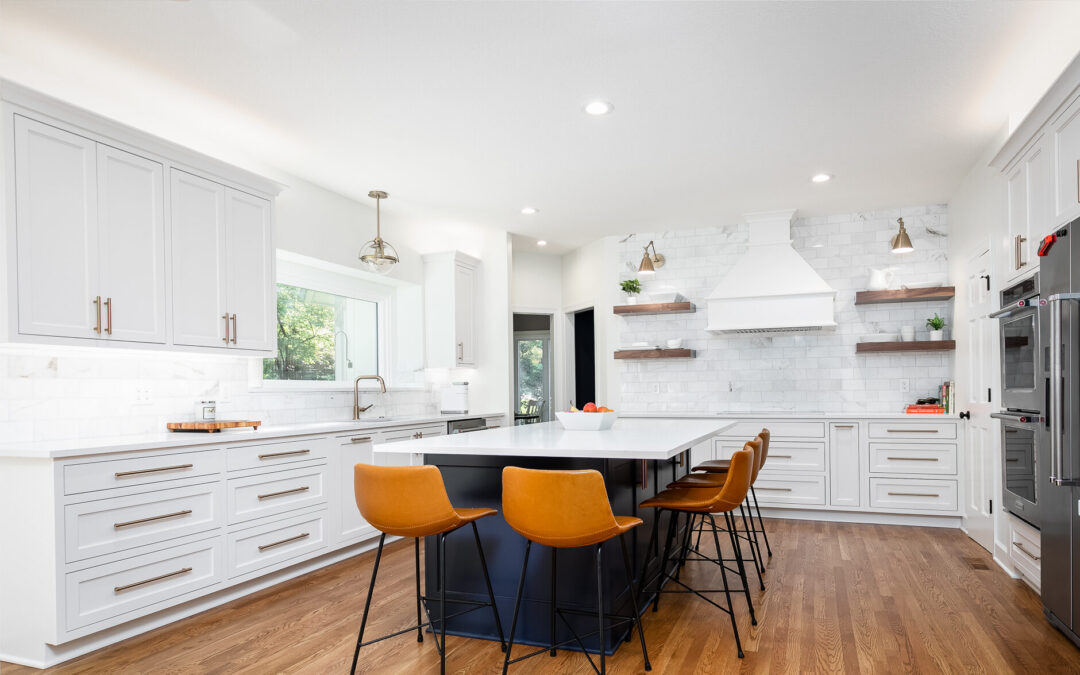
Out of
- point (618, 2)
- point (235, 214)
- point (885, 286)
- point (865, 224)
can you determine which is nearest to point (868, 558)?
point (885, 286)

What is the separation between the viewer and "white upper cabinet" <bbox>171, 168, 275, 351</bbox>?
144 inches

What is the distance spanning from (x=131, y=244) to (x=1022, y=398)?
4.46 m

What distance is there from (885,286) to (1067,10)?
11.2 feet

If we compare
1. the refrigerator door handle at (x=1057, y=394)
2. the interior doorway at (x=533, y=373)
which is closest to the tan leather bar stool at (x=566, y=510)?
the refrigerator door handle at (x=1057, y=394)

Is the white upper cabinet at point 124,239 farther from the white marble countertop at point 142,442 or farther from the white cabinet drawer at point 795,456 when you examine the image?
the white cabinet drawer at point 795,456

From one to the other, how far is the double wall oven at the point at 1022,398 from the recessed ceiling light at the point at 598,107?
222 cm

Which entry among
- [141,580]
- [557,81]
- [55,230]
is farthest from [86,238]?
[557,81]

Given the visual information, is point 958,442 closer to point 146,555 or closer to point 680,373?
point 680,373

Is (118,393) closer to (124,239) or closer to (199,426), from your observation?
(199,426)

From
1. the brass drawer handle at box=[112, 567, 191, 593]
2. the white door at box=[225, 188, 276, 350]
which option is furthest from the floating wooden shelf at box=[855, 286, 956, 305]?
the brass drawer handle at box=[112, 567, 191, 593]

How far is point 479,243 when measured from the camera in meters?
6.89

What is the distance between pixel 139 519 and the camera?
10.1 ft

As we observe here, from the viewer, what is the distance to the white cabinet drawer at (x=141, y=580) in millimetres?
2832

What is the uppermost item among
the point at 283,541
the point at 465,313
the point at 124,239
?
the point at 124,239
